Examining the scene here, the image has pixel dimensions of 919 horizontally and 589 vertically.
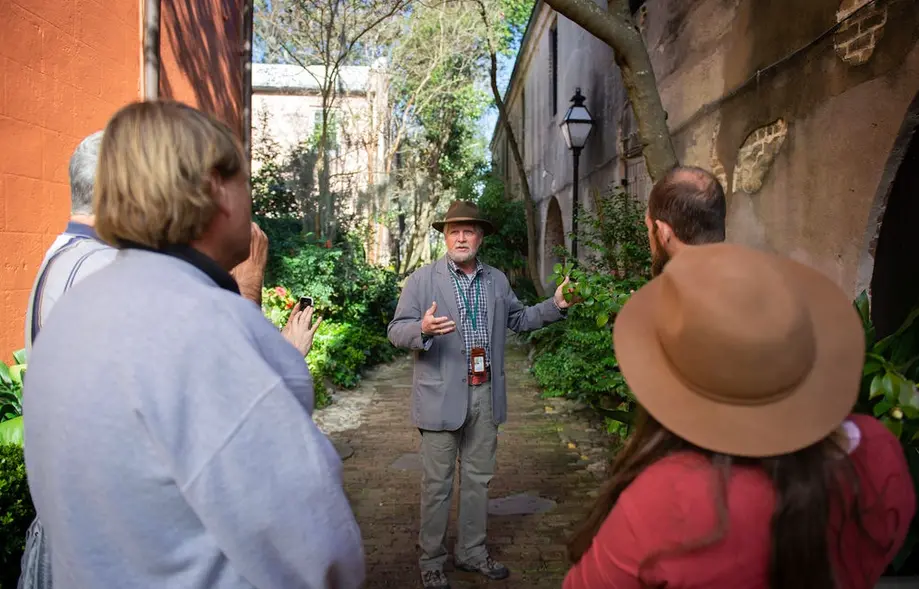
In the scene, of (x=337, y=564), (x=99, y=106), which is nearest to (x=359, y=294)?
(x=99, y=106)

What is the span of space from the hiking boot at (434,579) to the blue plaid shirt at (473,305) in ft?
3.60

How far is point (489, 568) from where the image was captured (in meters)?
3.56

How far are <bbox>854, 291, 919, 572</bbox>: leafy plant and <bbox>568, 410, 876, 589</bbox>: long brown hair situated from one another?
94 cm

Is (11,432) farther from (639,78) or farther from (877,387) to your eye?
(639,78)

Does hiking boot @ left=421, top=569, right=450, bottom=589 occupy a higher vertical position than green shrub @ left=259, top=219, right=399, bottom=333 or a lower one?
lower

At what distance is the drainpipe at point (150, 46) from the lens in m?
5.04

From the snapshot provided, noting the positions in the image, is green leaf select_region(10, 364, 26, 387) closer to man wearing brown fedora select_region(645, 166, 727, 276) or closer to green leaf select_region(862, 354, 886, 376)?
man wearing brown fedora select_region(645, 166, 727, 276)

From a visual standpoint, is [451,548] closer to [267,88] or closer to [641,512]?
[641,512]

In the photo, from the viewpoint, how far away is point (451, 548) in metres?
3.94

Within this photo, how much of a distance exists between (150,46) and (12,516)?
386 cm

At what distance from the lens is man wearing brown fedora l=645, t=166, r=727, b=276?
7.20 feet

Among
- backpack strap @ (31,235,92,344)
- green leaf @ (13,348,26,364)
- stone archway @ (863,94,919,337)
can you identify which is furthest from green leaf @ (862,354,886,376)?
green leaf @ (13,348,26,364)

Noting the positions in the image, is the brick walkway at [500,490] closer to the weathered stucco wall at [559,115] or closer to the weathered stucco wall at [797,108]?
the weathered stucco wall at [797,108]

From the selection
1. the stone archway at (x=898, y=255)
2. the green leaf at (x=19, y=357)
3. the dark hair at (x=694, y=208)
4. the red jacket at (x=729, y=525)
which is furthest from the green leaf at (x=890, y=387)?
the green leaf at (x=19, y=357)
